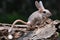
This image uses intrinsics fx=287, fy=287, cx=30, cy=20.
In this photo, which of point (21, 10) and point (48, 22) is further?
point (21, 10)

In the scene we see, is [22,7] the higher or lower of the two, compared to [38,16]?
higher

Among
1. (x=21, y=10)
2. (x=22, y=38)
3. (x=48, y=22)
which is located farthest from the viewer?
(x=21, y=10)

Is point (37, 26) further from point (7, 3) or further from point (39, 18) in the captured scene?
point (7, 3)

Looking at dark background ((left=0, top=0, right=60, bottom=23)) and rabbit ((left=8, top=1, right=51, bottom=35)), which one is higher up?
dark background ((left=0, top=0, right=60, bottom=23))

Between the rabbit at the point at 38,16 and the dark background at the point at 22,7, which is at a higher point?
the dark background at the point at 22,7

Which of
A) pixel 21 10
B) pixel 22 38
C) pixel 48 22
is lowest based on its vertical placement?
pixel 22 38

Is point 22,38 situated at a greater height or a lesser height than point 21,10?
lesser

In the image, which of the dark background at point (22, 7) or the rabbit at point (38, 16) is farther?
the dark background at point (22, 7)

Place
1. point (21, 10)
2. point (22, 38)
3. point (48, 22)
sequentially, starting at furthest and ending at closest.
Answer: point (21, 10)
point (48, 22)
point (22, 38)

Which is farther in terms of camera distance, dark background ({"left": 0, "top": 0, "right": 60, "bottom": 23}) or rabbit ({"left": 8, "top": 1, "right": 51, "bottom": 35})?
dark background ({"left": 0, "top": 0, "right": 60, "bottom": 23})

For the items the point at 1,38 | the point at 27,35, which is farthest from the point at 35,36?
the point at 1,38

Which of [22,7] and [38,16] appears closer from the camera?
[38,16]
